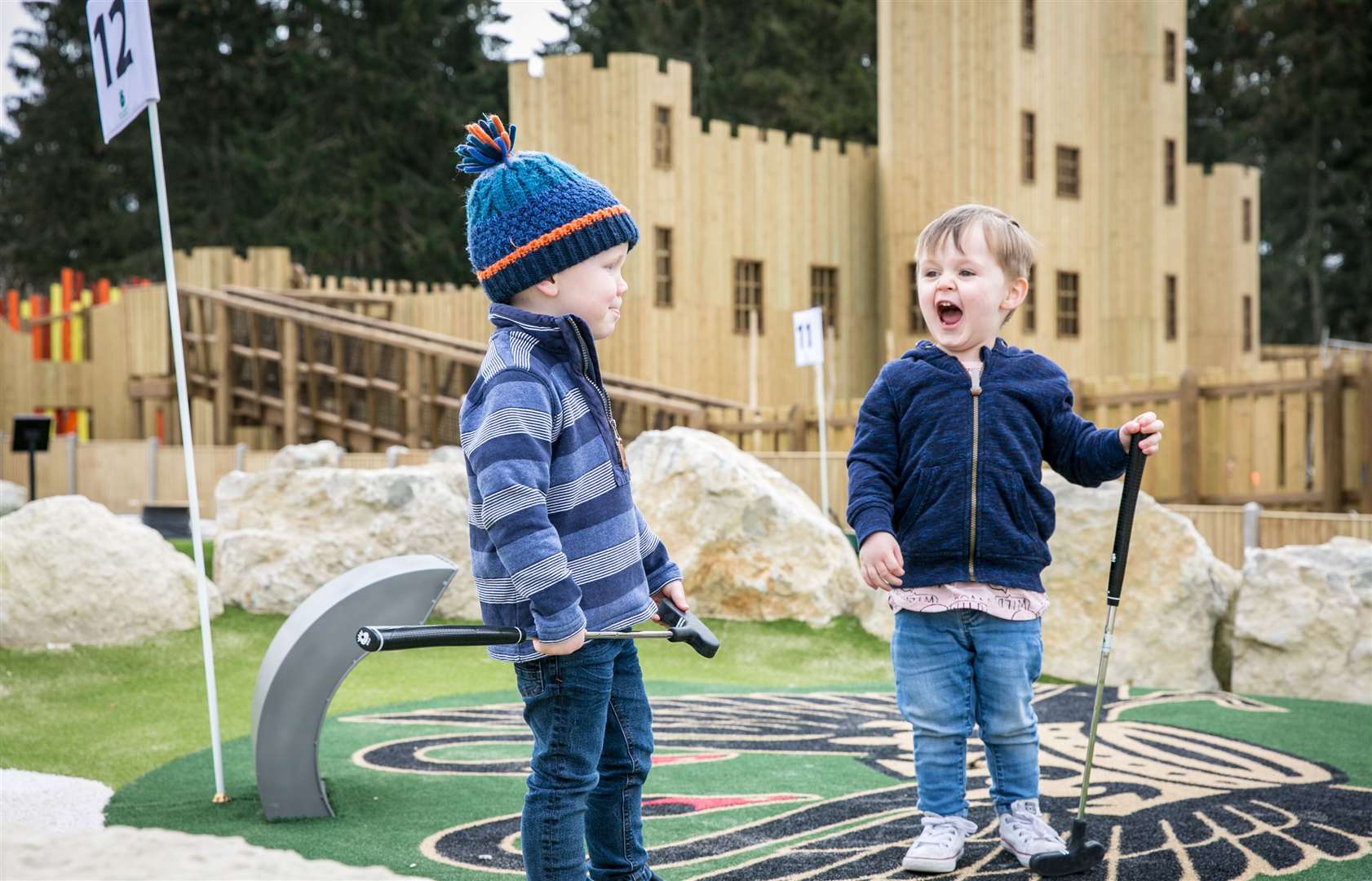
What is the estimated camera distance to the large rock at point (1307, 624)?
6680 mm

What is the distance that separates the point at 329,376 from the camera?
1880 cm

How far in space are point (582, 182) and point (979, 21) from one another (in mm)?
18519

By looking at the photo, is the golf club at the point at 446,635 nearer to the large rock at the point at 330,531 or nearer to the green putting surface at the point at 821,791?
the green putting surface at the point at 821,791

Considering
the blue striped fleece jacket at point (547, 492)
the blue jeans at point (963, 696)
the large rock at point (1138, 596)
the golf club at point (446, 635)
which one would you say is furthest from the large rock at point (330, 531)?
the golf club at point (446, 635)

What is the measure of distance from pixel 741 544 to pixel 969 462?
19.6ft

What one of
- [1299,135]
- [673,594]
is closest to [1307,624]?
[673,594]

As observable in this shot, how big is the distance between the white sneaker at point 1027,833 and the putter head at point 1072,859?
0.03 m

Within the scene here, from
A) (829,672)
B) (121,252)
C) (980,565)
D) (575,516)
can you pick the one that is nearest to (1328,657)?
(829,672)

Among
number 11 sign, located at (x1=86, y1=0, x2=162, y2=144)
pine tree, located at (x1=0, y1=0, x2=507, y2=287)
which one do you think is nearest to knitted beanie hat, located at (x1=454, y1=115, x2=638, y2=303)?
number 11 sign, located at (x1=86, y1=0, x2=162, y2=144)

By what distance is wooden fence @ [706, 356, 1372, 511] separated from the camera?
11.9 meters

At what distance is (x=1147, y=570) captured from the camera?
306 inches

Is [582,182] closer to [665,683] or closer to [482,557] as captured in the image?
[482,557]

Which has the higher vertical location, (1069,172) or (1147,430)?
(1069,172)

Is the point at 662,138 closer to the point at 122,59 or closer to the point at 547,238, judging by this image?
the point at 122,59
